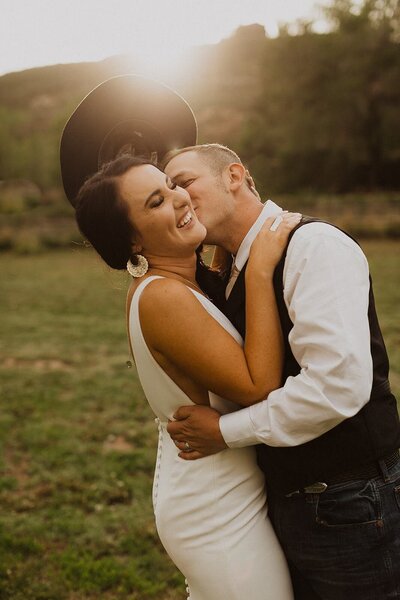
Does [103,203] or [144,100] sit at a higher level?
[144,100]

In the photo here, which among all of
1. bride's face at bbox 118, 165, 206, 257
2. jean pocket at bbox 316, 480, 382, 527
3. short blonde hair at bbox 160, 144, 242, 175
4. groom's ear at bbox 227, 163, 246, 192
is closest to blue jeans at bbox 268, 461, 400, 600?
jean pocket at bbox 316, 480, 382, 527

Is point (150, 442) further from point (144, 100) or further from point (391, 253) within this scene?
point (391, 253)

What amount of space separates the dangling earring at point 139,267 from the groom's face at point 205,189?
352 mm

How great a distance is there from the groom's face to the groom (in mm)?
386

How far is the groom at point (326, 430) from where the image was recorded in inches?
75.9

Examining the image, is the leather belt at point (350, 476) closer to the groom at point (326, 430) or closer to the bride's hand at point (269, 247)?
the groom at point (326, 430)

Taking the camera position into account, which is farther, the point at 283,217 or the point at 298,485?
the point at 283,217

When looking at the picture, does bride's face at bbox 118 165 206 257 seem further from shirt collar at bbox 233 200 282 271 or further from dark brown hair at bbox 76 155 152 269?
shirt collar at bbox 233 200 282 271

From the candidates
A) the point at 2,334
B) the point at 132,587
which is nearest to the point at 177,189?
the point at 132,587

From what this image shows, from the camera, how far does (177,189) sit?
8.22ft

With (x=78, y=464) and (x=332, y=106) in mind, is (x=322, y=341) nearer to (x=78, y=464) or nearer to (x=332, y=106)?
(x=78, y=464)

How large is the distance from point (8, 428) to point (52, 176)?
5026 centimetres

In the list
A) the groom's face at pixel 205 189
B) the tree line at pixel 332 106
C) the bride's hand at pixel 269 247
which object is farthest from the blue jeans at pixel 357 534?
the tree line at pixel 332 106

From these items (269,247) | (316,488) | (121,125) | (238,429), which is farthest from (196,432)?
(121,125)
